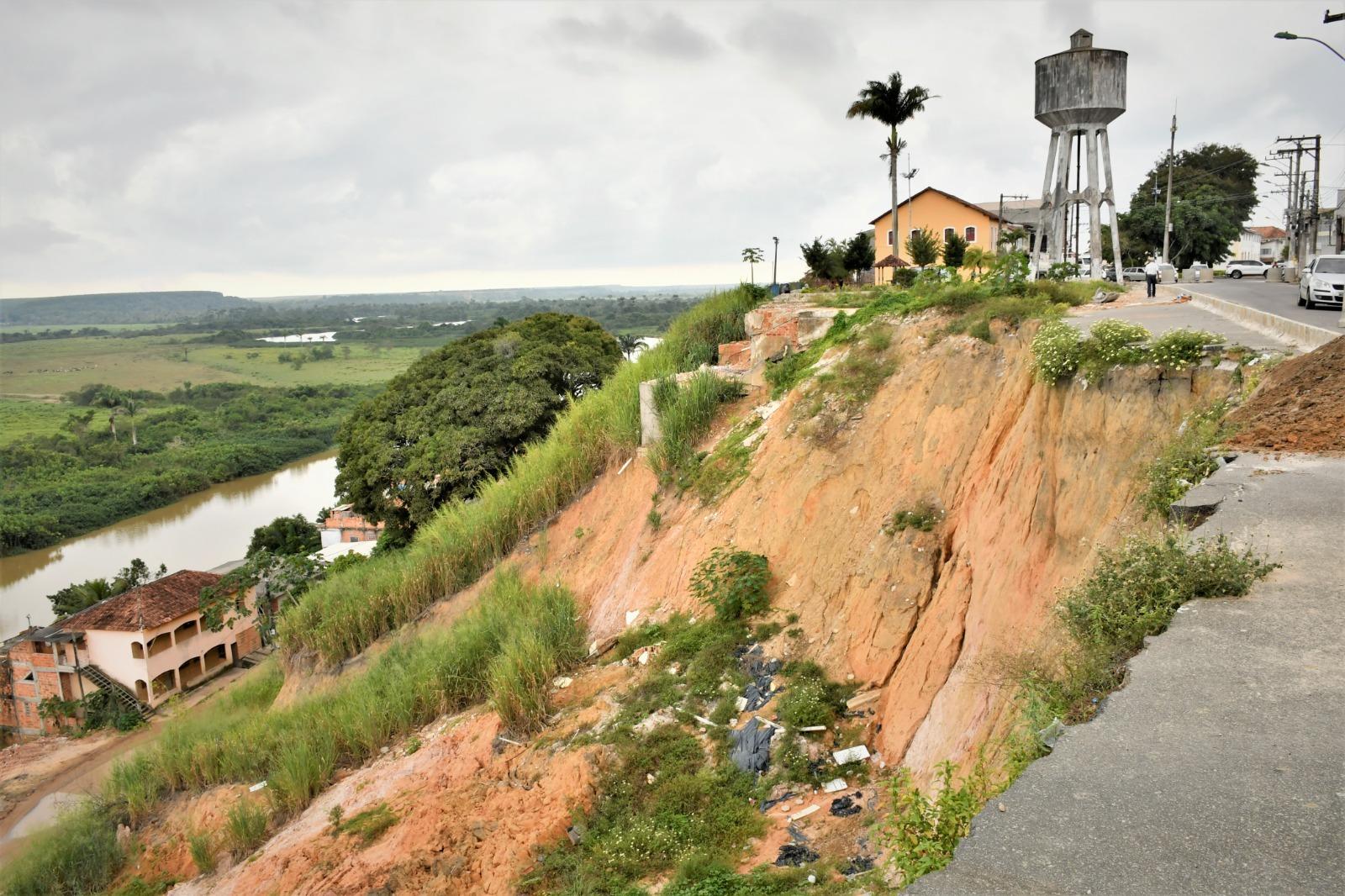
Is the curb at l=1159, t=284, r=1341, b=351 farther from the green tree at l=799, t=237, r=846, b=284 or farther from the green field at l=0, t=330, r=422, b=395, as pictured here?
the green field at l=0, t=330, r=422, b=395

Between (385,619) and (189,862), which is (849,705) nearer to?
(189,862)

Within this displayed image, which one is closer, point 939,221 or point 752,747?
point 752,747

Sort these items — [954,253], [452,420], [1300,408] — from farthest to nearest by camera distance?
1. [954,253]
2. [452,420]
3. [1300,408]

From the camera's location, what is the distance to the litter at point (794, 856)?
6.00 m

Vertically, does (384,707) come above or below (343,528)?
above

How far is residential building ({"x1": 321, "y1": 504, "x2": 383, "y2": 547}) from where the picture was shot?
34.4 m

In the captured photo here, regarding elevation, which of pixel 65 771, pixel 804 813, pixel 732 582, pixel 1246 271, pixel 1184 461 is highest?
pixel 1246 271

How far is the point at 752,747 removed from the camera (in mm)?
7543

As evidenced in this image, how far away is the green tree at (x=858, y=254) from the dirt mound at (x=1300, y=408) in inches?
836

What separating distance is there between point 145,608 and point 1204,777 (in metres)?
28.9

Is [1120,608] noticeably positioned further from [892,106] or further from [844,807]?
[892,106]

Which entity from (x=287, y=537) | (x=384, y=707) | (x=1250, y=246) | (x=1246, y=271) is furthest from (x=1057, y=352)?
(x=1250, y=246)

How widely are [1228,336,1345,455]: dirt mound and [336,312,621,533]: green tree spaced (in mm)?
16047

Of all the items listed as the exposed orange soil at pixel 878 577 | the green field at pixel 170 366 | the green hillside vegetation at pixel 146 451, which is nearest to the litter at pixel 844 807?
the exposed orange soil at pixel 878 577
